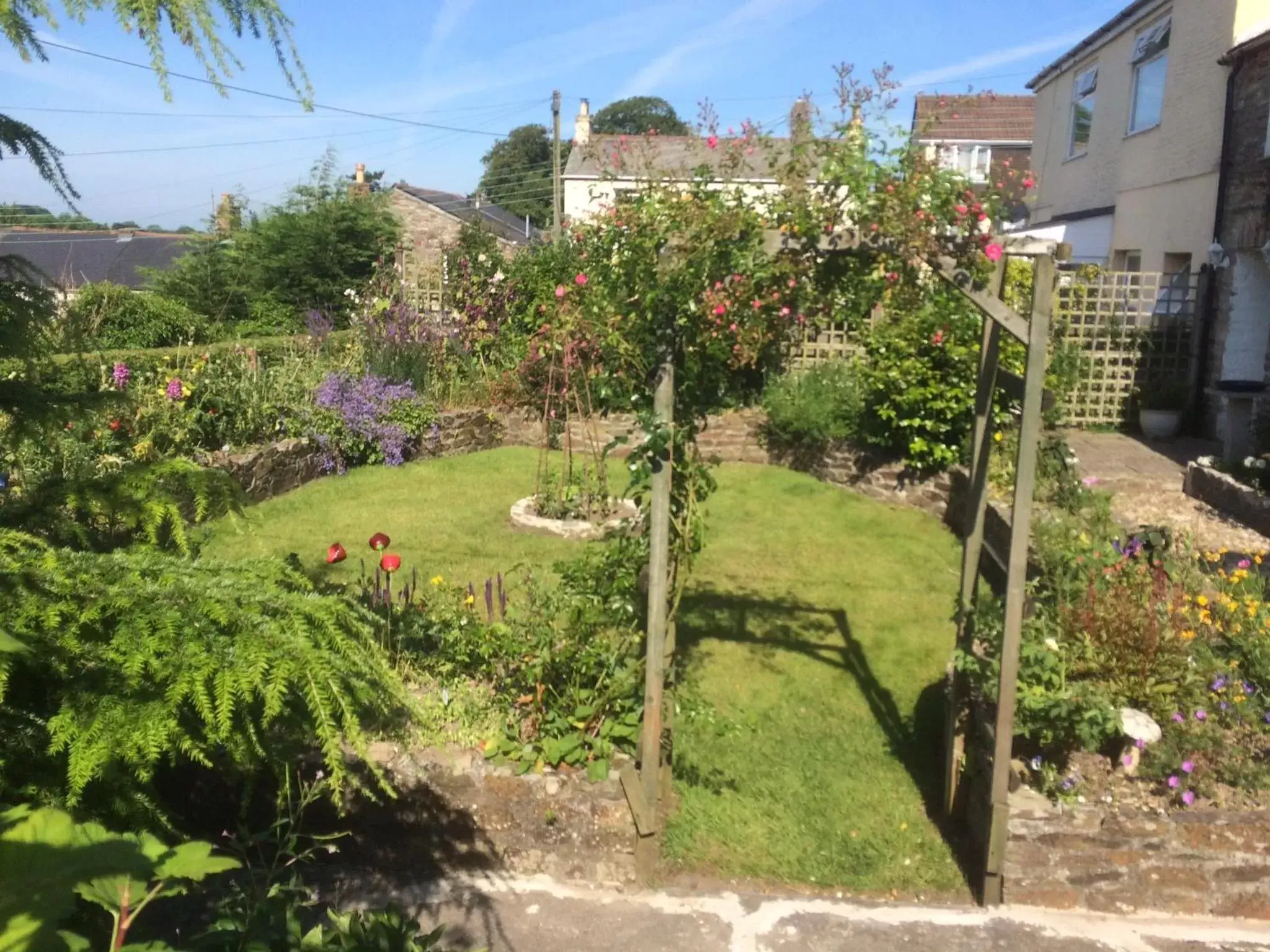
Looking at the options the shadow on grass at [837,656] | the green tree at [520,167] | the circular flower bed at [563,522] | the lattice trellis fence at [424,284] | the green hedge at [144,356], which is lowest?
the shadow on grass at [837,656]

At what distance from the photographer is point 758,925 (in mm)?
3695

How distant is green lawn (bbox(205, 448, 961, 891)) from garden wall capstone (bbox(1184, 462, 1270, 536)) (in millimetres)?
2202

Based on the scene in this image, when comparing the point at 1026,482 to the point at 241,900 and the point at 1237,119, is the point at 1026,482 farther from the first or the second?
the point at 1237,119

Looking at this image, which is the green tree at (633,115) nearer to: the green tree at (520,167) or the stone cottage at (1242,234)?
the green tree at (520,167)

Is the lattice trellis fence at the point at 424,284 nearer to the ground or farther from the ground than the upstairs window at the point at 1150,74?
nearer to the ground

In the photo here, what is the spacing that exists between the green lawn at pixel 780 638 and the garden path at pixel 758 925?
198mm

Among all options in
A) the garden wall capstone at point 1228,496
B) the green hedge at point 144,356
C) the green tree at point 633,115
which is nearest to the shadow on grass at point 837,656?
the garden wall capstone at point 1228,496

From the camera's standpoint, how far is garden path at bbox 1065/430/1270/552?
7652 mm

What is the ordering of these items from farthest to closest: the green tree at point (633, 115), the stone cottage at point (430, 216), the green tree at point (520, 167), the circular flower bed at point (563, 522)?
the green tree at point (633, 115)
the green tree at point (520, 167)
the stone cottage at point (430, 216)
the circular flower bed at point (563, 522)

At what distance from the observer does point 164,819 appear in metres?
2.09

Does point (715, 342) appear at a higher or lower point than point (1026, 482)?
higher

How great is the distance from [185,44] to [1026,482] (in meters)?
2.97

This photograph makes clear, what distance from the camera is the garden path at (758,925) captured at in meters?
3.60

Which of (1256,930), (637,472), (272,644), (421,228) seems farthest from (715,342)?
(421,228)
